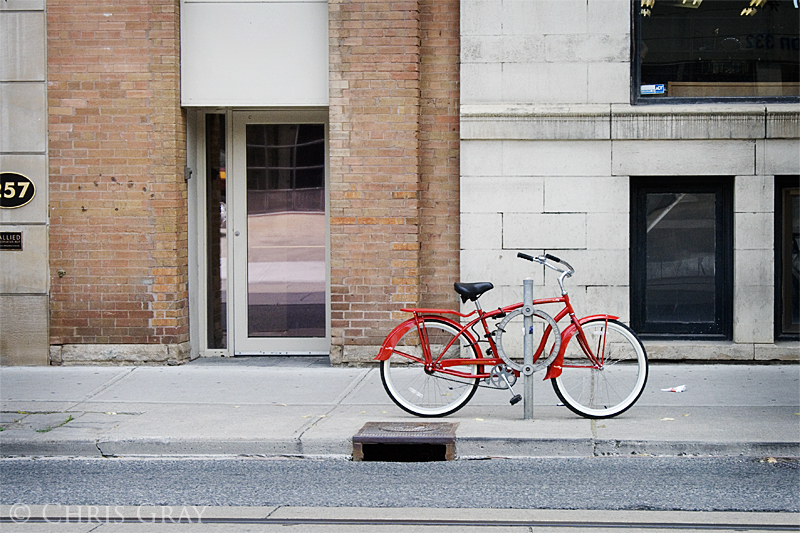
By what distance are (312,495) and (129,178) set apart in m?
5.63

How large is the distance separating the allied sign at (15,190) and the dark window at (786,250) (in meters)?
8.08

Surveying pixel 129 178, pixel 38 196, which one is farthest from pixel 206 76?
pixel 38 196

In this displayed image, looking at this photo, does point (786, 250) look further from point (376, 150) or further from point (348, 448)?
point (348, 448)

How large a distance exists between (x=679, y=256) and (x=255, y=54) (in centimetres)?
510

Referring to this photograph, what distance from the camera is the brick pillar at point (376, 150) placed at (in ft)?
33.0

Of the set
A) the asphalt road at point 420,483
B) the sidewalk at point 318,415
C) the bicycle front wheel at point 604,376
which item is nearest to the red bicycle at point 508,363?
the bicycle front wheel at point 604,376

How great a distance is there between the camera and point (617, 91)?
1012 centimetres

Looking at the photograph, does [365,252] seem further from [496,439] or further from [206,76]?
[496,439]

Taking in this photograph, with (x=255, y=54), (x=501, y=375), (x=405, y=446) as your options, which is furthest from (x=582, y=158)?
(x=405, y=446)

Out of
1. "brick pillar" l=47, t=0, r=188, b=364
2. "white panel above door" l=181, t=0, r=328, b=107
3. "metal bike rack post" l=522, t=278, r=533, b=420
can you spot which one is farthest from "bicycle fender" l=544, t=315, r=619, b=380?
"brick pillar" l=47, t=0, r=188, b=364

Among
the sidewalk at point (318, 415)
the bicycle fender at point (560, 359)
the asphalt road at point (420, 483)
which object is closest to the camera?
the asphalt road at point (420, 483)

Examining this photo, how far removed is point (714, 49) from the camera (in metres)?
10.2

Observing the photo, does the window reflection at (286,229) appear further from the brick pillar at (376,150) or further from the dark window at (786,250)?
the dark window at (786,250)

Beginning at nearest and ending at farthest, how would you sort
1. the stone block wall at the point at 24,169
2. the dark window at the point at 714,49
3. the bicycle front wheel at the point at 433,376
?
Answer: the bicycle front wheel at the point at 433,376 → the dark window at the point at 714,49 → the stone block wall at the point at 24,169
